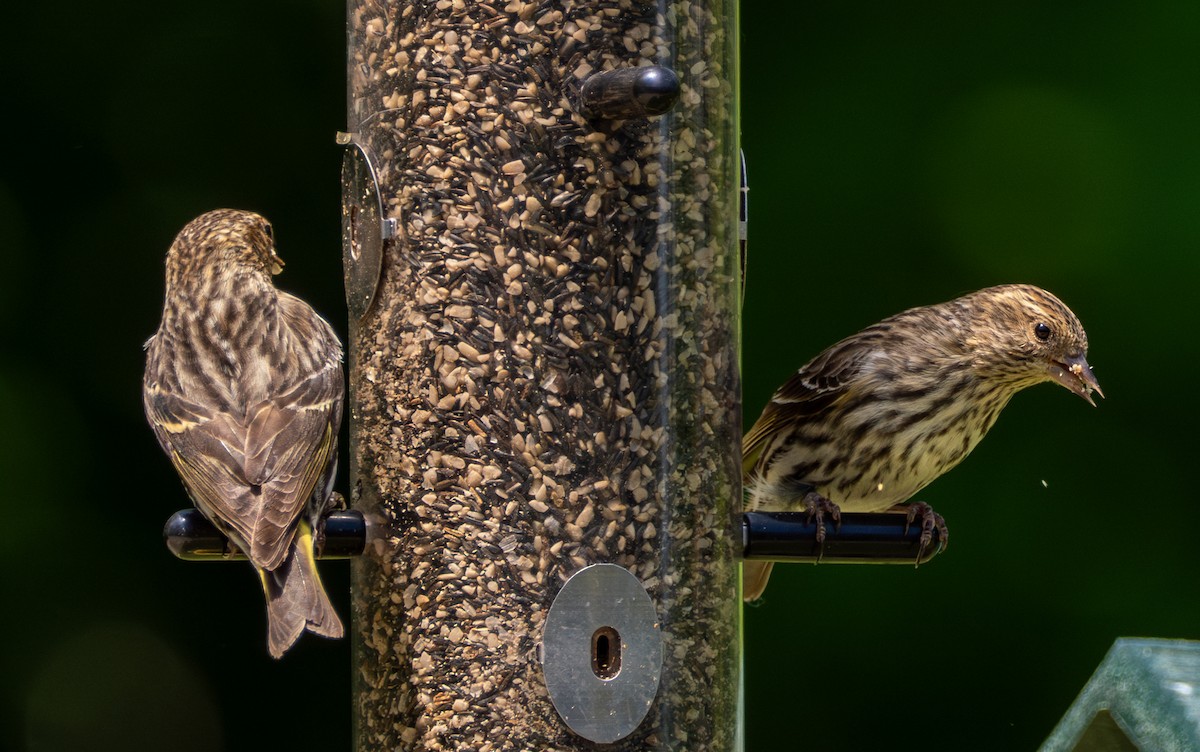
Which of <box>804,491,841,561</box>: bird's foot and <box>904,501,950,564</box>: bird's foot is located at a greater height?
<box>804,491,841,561</box>: bird's foot

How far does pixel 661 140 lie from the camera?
393 cm

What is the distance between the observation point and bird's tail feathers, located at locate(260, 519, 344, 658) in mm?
3793

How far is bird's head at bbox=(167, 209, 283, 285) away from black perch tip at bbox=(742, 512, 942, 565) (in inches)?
51.6

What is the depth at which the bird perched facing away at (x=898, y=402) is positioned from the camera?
5.07m

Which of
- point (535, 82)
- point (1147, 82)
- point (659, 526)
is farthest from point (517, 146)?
point (1147, 82)

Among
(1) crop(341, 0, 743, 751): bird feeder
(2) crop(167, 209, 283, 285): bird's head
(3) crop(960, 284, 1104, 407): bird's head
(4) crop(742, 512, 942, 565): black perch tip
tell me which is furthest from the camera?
(3) crop(960, 284, 1104, 407): bird's head

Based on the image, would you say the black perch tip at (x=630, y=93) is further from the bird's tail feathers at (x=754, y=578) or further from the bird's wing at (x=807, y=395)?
the bird's tail feathers at (x=754, y=578)

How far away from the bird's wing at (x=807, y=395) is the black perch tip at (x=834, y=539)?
2.57ft

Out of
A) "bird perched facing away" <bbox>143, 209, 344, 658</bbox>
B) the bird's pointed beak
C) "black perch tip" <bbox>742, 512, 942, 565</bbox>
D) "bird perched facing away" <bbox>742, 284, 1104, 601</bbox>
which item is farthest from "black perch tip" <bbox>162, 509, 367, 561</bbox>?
the bird's pointed beak

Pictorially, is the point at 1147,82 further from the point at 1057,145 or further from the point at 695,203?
the point at 695,203

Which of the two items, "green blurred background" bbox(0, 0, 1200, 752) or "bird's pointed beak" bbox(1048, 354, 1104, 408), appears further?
"green blurred background" bbox(0, 0, 1200, 752)

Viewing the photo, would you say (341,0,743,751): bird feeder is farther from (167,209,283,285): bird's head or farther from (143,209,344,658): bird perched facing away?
(167,209,283,285): bird's head

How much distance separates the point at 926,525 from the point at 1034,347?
947 millimetres

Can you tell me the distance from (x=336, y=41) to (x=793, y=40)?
59.9 inches
